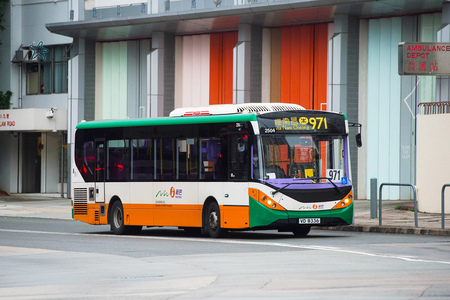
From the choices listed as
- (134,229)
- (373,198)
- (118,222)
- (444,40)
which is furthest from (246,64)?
(118,222)

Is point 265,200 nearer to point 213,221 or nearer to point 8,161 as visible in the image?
point 213,221

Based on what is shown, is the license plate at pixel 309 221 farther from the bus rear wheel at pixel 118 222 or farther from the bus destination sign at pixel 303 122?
the bus rear wheel at pixel 118 222

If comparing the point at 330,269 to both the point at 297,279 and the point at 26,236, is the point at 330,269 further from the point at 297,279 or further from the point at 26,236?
the point at 26,236

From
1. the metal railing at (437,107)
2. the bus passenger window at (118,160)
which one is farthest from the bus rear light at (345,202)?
the metal railing at (437,107)

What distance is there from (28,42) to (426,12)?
68.3 ft

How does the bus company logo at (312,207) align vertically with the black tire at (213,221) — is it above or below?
above

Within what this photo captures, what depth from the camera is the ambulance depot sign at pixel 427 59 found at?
20.2 m

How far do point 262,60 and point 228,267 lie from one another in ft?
73.2

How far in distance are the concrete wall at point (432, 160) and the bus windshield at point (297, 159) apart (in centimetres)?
715

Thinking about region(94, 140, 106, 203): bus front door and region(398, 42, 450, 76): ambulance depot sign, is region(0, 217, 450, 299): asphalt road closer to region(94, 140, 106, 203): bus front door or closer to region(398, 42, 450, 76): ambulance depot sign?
region(94, 140, 106, 203): bus front door

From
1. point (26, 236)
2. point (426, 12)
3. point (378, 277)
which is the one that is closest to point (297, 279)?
point (378, 277)

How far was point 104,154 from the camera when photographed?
22.5 m

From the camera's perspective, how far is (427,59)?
2016 cm

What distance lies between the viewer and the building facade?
31.4m
